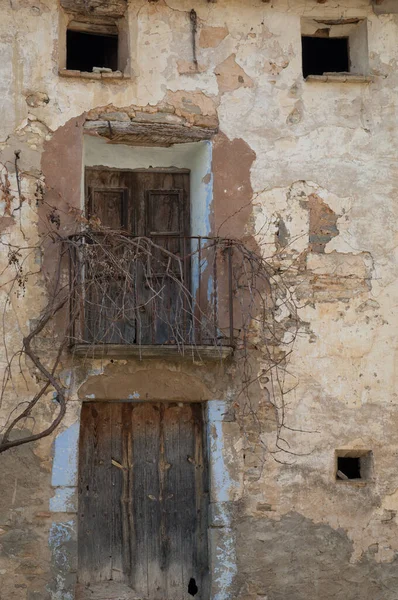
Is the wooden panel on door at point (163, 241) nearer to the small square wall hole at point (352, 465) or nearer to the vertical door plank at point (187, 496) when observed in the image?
the vertical door plank at point (187, 496)

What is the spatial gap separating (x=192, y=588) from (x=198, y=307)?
7.74 ft

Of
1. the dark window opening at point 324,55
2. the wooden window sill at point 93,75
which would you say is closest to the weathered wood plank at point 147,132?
the wooden window sill at point 93,75

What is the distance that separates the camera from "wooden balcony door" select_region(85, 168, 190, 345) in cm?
942

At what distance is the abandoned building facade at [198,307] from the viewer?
887 centimetres

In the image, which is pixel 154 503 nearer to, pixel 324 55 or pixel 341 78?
pixel 341 78

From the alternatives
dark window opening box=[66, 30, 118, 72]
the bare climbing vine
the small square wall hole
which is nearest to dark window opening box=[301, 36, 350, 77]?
dark window opening box=[66, 30, 118, 72]

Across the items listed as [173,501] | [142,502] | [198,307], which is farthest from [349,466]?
[198,307]

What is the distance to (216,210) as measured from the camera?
938cm

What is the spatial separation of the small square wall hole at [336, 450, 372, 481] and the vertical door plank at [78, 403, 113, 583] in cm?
197

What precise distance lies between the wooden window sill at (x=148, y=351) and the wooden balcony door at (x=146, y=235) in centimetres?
35

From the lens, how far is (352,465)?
941cm

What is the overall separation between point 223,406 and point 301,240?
162 centimetres

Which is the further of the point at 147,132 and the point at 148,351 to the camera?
the point at 147,132

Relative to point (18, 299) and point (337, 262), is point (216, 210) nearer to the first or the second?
point (337, 262)
